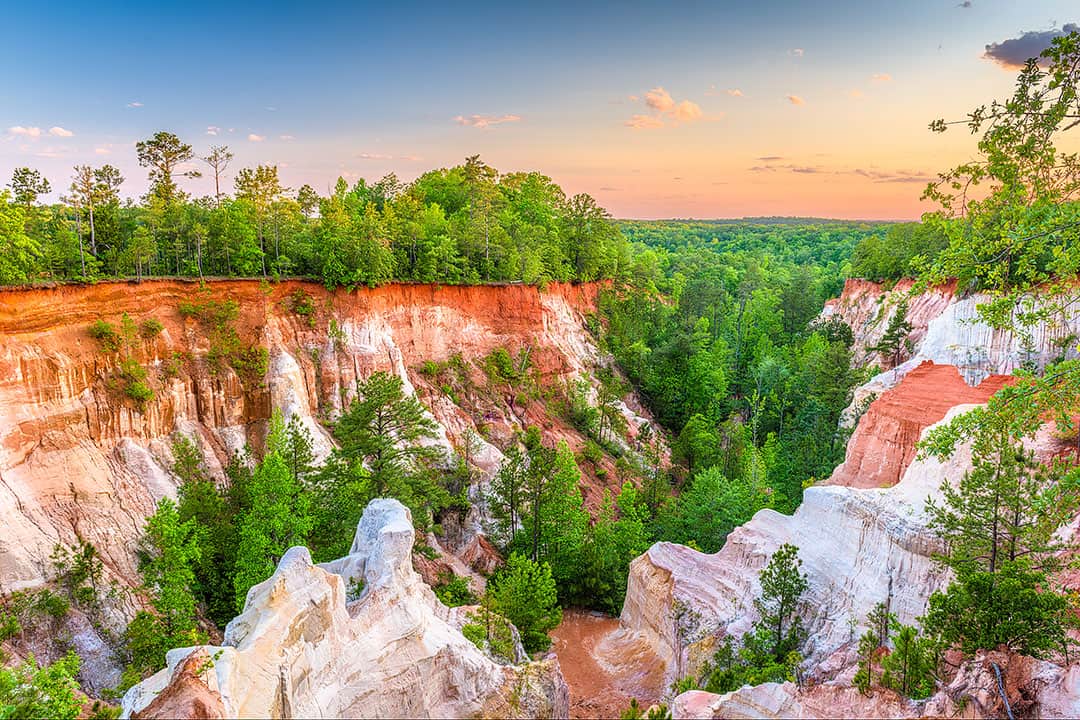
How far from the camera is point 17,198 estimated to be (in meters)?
24.8

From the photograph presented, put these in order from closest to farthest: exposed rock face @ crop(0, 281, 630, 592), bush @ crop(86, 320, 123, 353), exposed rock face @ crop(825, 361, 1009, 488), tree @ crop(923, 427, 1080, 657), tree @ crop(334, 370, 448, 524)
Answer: tree @ crop(923, 427, 1080, 657), exposed rock face @ crop(0, 281, 630, 592), tree @ crop(334, 370, 448, 524), bush @ crop(86, 320, 123, 353), exposed rock face @ crop(825, 361, 1009, 488)

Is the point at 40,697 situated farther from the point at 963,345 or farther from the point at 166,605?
the point at 963,345

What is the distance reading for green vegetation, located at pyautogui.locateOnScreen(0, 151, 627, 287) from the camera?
24.0 m

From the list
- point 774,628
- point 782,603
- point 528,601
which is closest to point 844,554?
point 782,603

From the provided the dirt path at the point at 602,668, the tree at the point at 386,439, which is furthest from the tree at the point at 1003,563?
the tree at the point at 386,439

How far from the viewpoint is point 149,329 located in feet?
77.0

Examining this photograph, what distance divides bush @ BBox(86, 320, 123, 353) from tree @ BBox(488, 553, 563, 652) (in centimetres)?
1607

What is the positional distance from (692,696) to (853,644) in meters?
7.16

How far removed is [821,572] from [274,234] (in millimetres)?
26986

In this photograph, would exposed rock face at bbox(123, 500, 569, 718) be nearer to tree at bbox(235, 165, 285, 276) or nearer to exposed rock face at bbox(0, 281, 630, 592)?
exposed rock face at bbox(0, 281, 630, 592)

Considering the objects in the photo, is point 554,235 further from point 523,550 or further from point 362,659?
point 362,659

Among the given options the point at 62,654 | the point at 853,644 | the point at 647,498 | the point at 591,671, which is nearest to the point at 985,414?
the point at 853,644

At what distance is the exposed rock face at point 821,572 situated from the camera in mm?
16078

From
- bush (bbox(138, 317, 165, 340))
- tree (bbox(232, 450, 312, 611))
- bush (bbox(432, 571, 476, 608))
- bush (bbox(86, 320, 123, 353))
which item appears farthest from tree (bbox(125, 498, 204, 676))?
bush (bbox(138, 317, 165, 340))
